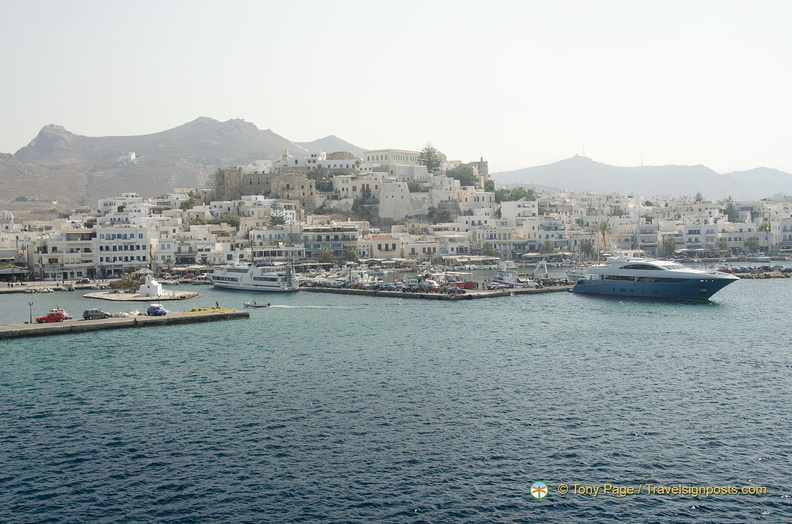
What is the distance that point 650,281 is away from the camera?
42.9 metres

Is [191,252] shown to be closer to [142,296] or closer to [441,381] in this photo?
[142,296]

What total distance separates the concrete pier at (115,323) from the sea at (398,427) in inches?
38.1

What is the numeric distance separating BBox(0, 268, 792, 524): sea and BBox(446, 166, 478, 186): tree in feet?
204

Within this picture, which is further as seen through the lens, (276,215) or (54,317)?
(276,215)

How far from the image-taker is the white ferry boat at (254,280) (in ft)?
158

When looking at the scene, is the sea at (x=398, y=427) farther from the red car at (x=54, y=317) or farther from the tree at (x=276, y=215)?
the tree at (x=276, y=215)

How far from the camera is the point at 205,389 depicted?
67.8 ft

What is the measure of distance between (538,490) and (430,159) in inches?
3226

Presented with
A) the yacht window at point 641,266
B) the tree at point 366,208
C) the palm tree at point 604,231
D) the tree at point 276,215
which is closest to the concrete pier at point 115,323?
the yacht window at point 641,266

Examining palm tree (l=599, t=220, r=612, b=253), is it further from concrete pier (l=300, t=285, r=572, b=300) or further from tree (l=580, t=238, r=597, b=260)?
concrete pier (l=300, t=285, r=572, b=300)

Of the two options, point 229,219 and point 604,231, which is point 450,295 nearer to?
point 229,219

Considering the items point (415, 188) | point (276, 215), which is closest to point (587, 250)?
point (415, 188)

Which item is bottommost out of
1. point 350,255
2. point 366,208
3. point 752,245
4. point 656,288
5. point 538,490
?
point 538,490

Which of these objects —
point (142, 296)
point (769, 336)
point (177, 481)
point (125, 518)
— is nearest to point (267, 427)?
point (177, 481)
